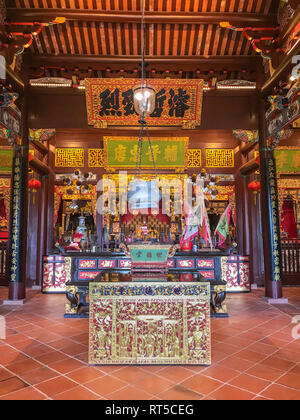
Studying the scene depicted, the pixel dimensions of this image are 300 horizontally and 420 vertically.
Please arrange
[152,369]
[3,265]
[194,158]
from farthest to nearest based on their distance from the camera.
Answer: [194,158]
[3,265]
[152,369]

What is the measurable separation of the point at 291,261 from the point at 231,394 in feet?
18.3

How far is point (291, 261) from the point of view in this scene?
6.86 m

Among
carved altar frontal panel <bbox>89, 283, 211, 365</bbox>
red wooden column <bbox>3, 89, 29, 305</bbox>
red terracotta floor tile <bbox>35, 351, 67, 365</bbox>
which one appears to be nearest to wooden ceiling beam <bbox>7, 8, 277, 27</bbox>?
red wooden column <bbox>3, 89, 29, 305</bbox>

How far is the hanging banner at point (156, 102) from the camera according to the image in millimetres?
5168

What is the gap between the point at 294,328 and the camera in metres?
3.65

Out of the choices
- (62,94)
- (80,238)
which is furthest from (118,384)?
(62,94)

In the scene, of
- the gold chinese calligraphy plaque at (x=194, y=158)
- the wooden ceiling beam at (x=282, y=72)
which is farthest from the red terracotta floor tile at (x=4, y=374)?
the gold chinese calligraphy plaque at (x=194, y=158)

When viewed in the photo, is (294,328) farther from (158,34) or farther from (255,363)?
(158,34)

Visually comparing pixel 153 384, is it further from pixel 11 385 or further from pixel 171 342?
pixel 11 385

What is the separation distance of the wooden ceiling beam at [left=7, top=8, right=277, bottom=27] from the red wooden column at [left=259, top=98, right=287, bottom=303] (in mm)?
1409

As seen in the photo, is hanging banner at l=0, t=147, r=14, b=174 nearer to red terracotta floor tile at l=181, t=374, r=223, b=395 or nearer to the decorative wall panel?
the decorative wall panel

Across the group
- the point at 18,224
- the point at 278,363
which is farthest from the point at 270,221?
the point at 18,224

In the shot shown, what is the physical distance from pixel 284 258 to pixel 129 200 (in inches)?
168

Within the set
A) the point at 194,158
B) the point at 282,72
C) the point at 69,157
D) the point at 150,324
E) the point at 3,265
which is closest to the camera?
the point at 150,324
